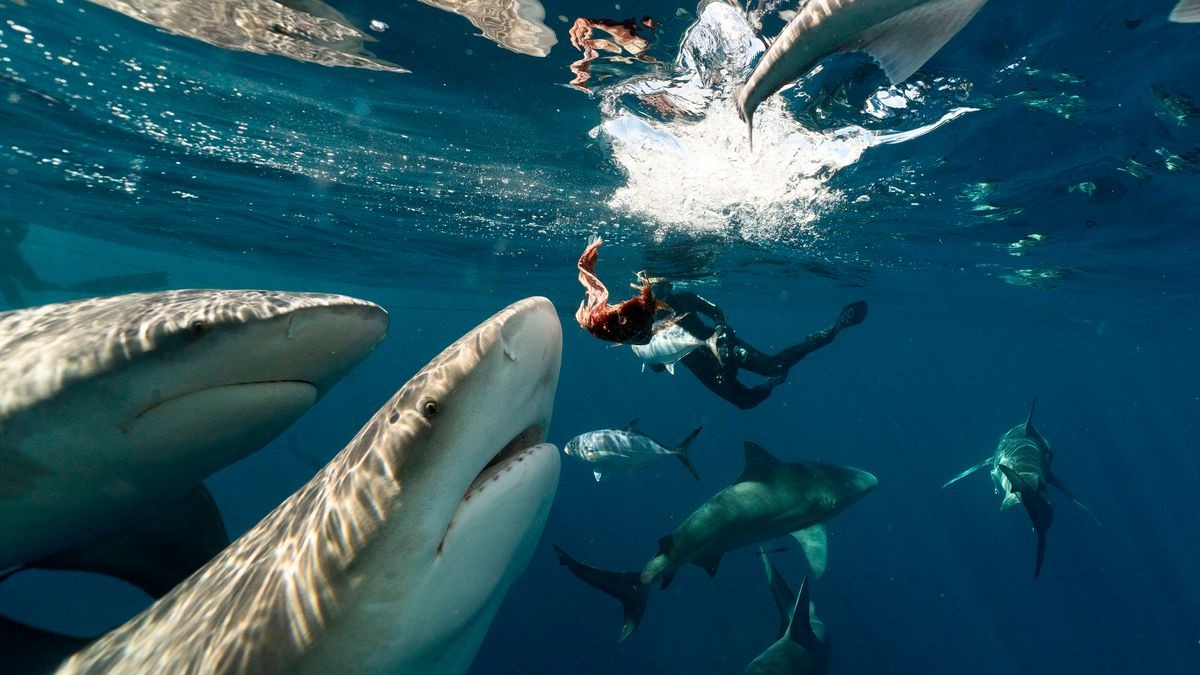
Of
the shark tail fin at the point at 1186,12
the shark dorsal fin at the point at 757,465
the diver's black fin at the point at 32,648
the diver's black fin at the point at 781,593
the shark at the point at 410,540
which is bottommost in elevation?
the diver's black fin at the point at 781,593

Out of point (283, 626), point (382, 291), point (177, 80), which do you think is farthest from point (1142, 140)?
point (382, 291)

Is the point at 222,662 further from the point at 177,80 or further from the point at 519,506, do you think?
the point at 177,80

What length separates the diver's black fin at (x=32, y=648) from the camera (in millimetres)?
2334

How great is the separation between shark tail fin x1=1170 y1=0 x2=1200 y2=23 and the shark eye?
26.0ft

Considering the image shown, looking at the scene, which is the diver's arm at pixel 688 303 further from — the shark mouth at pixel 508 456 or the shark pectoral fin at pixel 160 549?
the shark mouth at pixel 508 456

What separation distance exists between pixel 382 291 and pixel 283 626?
1589 inches

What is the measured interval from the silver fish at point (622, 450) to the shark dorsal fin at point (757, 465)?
1142 millimetres

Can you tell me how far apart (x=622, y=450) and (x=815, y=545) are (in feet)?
12.2

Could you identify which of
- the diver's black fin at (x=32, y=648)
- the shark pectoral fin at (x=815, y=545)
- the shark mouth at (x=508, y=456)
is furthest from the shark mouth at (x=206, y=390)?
the shark pectoral fin at (x=815, y=545)

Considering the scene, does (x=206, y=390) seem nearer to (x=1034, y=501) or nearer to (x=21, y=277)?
(x=1034, y=501)

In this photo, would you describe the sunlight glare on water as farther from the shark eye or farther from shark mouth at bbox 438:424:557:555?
the shark eye

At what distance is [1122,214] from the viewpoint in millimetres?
13531

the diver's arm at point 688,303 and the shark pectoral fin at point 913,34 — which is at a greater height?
the shark pectoral fin at point 913,34

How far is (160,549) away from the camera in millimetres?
3480
